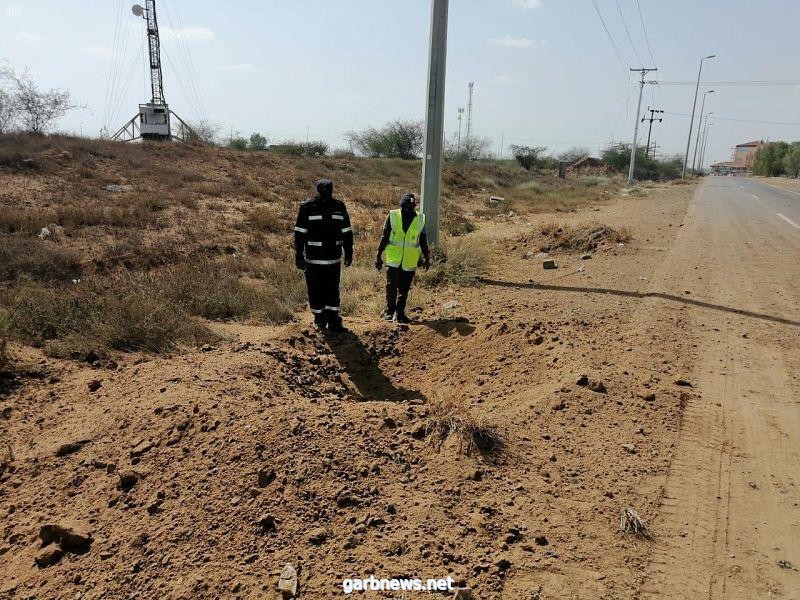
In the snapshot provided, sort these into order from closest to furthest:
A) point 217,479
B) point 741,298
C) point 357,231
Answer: point 217,479 < point 741,298 < point 357,231

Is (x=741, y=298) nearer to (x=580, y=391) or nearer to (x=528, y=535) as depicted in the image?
(x=580, y=391)

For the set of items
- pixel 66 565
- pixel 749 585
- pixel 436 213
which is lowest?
pixel 66 565

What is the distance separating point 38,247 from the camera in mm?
8898

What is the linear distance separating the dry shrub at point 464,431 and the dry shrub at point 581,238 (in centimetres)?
863

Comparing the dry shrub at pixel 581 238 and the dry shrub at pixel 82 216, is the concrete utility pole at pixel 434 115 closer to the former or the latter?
the dry shrub at pixel 581 238

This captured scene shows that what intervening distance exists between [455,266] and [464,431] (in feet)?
20.5

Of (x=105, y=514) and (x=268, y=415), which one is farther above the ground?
(x=268, y=415)

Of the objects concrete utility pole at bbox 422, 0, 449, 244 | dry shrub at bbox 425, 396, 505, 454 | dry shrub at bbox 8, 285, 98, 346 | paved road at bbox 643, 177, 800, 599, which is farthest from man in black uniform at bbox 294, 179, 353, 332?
concrete utility pole at bbox 422, 0, 449, 244

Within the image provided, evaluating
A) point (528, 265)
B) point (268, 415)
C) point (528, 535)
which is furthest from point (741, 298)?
point (268, 415)

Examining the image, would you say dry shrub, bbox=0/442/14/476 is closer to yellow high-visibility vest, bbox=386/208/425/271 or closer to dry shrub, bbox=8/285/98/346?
dry shrub, bbox=8/285/98/346

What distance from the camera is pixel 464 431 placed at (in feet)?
11.1

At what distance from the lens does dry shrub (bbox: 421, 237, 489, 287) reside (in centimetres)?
888

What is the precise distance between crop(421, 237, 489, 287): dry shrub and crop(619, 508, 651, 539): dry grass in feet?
20.1

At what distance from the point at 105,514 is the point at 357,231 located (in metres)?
11.4
